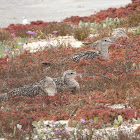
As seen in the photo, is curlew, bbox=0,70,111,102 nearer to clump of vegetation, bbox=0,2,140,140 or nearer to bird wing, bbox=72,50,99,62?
clump of vegetation, bbox=0,2,140,140

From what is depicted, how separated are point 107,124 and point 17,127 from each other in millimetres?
1697

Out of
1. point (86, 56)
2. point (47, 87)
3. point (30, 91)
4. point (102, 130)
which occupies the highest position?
point (86, 56)

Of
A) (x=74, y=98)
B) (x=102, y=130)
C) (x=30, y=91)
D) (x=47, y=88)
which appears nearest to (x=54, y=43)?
(x=30, y=91)

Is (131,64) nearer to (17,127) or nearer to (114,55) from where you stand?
(114,55)

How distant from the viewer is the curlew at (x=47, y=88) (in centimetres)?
864

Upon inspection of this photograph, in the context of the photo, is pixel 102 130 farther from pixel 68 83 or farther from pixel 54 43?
pixel 54 43

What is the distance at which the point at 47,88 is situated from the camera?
866cm

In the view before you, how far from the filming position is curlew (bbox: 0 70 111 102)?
28.3ft

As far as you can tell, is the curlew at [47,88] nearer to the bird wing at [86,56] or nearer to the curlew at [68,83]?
the curlew at [68,83]

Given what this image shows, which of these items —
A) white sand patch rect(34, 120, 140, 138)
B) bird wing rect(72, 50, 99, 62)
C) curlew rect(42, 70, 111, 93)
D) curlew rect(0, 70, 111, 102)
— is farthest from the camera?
bird wing rect(72, 50, 99, 62)

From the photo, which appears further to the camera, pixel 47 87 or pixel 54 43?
pixel 54 43

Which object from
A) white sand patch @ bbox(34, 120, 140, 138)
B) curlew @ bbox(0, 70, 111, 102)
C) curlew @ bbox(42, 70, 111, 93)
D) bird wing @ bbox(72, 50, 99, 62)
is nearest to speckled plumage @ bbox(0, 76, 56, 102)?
curlew @ bbox(0, 70, 111, 102)

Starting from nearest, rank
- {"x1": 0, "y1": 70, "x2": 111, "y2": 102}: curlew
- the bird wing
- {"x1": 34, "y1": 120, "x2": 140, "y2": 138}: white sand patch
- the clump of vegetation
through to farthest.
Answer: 1. {"x1": 34, "y1": 120, "x2": 140, "y2": 138}: white sand patch
2. the clump of vegetation
3. {"x1": 0, "y1": 70, "x2": 111, "y2": 102}: curlew
4. the bird wing

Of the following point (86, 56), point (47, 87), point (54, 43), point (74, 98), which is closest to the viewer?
point (74, 98)
